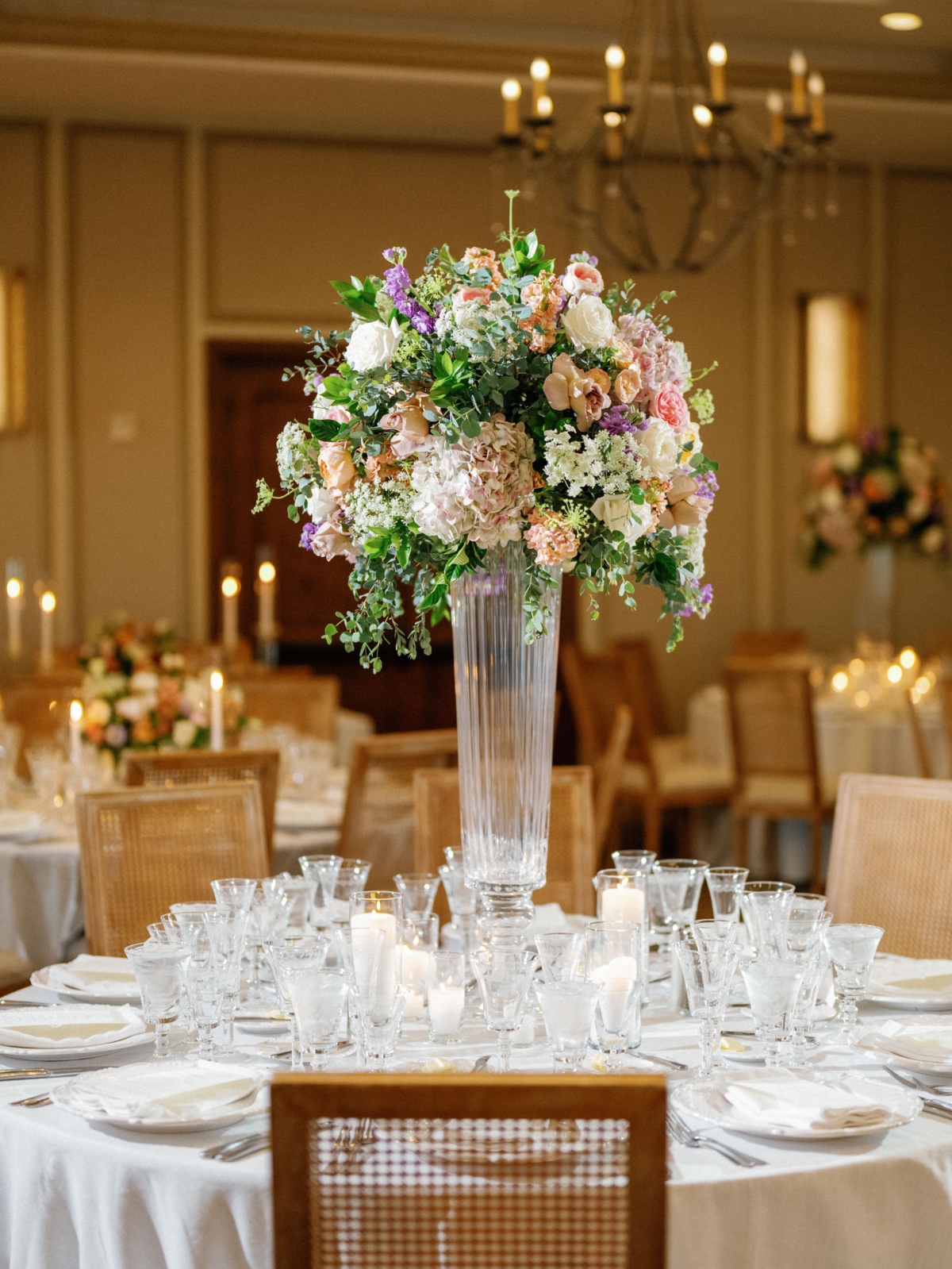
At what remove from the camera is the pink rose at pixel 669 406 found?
2025mm

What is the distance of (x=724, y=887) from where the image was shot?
2.17 meters

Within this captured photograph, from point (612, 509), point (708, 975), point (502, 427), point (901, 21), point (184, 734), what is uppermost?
point (901, 21)

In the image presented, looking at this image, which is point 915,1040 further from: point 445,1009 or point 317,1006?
point 317,1006

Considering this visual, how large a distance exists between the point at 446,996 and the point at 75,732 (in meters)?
2.11

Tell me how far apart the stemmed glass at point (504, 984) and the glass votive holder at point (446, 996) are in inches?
3.8

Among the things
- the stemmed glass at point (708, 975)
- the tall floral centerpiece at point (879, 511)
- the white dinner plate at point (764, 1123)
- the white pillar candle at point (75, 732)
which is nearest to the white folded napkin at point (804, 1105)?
the white dinner plate at point (764, 1123)

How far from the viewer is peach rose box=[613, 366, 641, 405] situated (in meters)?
1.95

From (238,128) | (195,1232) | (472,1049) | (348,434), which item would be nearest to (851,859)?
(472,1049)

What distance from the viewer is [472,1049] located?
1929 mm

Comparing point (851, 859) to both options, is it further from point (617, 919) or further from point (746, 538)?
point (746, 538)

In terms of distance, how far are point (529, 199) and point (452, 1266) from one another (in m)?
7.21

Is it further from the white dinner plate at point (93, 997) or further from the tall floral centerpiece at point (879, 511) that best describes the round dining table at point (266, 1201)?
the tall floral centerpiece at point (879, 511)

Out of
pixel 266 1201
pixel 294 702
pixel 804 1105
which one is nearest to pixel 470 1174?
pixel 266 1201

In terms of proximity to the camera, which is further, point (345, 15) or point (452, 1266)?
point (345, 15)
